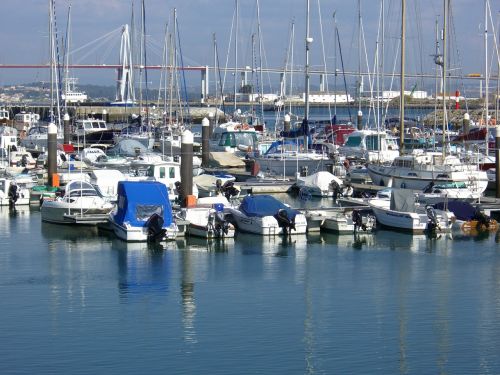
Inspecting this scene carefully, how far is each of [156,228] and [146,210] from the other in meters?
0.61

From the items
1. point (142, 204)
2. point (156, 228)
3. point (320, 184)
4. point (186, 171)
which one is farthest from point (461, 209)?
point (142, 204)

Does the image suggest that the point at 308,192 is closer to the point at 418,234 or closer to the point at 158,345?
the point at 418,234

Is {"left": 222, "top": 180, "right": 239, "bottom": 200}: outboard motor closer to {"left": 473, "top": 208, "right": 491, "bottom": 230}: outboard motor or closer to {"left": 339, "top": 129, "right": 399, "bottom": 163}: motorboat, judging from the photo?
{"left": 473, "top": 208, "right": 491, "bottom": 230}: outboard motor

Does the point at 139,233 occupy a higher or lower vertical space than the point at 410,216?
lower

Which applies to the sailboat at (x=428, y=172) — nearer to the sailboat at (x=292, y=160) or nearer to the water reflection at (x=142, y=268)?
the sailboat at (x=292, y=160)

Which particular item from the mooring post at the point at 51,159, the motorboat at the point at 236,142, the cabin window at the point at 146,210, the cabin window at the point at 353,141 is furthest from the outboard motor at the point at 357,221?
the motorboat at the point at 236,142

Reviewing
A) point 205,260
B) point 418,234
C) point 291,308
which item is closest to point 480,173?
point 418,234

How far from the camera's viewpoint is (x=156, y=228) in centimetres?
2823

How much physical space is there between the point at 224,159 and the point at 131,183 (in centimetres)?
1974

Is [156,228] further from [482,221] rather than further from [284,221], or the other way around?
[482,221]

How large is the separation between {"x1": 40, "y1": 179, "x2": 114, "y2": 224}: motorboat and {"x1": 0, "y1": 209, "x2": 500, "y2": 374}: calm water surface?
0.52m

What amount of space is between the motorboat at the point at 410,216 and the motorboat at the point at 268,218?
276 cm

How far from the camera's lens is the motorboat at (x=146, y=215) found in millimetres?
28312

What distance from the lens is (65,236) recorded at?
30.6m
